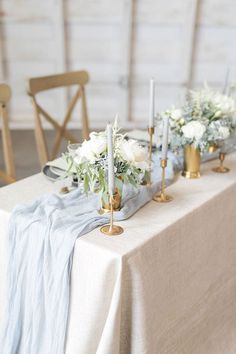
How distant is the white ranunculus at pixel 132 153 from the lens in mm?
1034

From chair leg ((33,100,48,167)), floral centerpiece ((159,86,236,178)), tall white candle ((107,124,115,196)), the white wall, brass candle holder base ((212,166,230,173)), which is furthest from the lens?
the white wall

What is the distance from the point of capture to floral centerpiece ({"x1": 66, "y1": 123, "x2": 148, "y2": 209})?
103cm

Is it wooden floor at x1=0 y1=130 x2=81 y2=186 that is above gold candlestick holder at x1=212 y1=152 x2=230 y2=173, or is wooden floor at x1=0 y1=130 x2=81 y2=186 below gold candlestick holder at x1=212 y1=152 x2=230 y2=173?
below

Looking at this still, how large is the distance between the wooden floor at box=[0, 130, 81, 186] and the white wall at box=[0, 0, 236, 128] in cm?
14

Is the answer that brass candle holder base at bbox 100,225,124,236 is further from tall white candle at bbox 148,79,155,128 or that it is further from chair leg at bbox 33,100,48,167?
chair leg at bbox 33,100,48,167

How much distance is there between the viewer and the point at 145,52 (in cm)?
351

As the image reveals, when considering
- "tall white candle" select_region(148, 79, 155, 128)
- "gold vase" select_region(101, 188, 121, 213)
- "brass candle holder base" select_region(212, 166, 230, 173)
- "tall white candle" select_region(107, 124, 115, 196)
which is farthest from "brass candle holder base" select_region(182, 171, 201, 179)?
"tall white candle" select_region(107, 124, 115, 196)

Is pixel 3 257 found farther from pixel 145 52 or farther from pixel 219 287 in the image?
pixel 145 52

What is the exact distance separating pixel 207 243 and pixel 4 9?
2.95 m

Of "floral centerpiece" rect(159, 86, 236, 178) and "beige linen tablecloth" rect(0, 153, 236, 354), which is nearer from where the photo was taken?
"beige linen tablecloth" rect(0, 153, 236, 354)

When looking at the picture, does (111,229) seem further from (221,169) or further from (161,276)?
(221,169)

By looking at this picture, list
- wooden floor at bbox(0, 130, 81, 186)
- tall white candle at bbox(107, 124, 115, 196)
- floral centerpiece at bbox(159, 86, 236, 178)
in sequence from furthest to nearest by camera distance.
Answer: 1. wooden floor at bbox(0, 130, 81, 186)
2. floral centerpiece at bbox(159, 86, 236, 178)
3. tall white candle at bbox(107, 124, 115, 196)

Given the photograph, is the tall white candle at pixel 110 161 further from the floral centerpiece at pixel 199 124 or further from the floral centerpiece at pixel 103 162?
the floral centerpiece at pixel 199 124

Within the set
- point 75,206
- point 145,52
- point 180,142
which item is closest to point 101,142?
point 75,206
